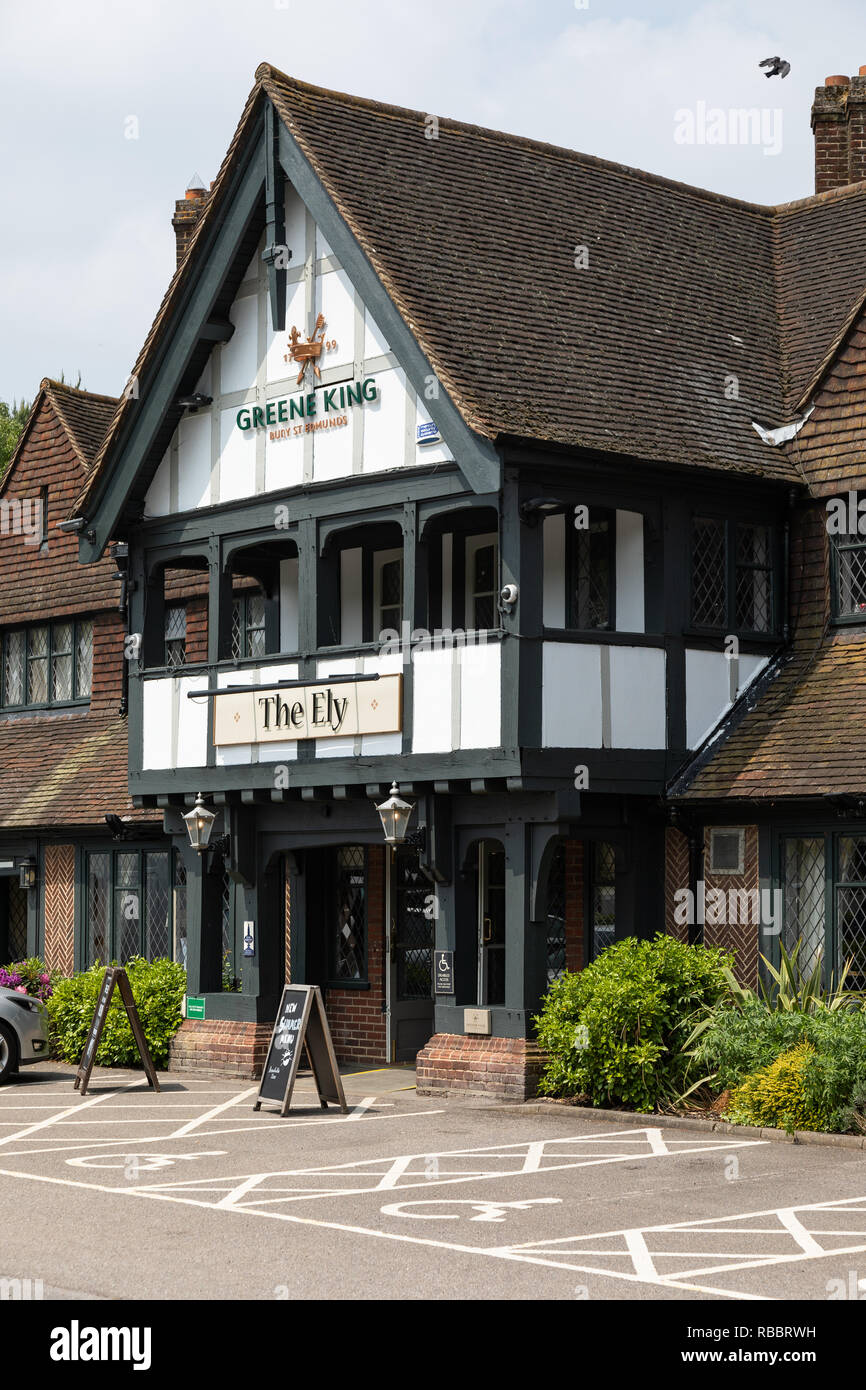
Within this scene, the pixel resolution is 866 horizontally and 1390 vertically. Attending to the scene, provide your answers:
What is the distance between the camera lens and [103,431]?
2850cm

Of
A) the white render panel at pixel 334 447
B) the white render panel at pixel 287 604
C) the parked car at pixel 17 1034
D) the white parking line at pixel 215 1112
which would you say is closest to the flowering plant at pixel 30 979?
the parked car at pixel 17 1034

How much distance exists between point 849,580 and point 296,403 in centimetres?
585

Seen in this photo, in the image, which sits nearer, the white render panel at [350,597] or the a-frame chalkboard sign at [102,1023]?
the a-frame chalkboard sign at [102,1023]

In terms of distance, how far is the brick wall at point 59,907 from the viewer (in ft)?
83.4

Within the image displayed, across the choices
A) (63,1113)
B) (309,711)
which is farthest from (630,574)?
(63,1113)

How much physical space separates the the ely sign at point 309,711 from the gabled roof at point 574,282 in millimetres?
2939

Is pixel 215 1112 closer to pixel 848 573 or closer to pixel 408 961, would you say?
pixel 408 961

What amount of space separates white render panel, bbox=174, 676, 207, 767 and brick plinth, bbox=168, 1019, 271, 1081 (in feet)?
9.21

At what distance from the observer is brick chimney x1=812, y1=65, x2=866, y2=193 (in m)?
24.9

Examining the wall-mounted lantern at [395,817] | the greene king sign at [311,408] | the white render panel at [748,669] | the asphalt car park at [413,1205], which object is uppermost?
the greene king sign at [311,408]

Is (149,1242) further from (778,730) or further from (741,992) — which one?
(778,730)

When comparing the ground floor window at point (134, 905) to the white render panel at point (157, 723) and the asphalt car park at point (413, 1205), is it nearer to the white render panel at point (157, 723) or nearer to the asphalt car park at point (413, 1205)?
the white render panel at point (157, 723)

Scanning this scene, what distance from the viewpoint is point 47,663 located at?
27.7m

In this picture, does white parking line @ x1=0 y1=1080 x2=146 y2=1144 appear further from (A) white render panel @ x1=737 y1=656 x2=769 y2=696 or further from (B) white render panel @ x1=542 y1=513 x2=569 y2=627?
(A) white render panel @ x1=737 y1=656 x2=769 y2=696
